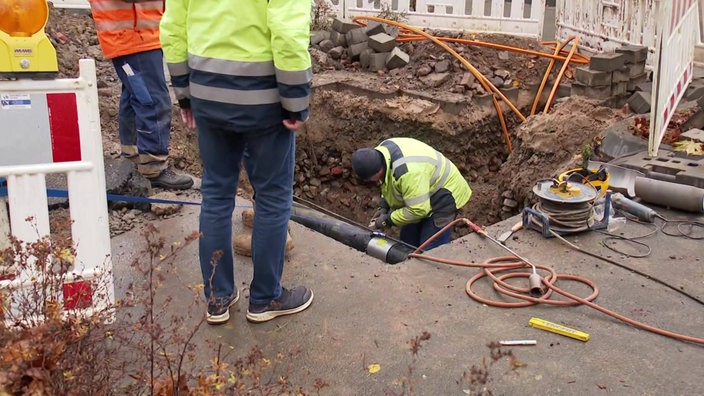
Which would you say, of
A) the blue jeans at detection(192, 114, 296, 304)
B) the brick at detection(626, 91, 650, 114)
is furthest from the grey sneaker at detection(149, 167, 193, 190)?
the brick at detection(626, 91, 650, 114)

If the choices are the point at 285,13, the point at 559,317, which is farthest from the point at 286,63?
the point at 559,317

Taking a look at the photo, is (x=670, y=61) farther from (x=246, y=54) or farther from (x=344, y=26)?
(x=344, y=26)

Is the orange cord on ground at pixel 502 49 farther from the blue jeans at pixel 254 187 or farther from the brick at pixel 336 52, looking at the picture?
the blue jeans at pixel 254 187

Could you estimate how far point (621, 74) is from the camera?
25.7 ft

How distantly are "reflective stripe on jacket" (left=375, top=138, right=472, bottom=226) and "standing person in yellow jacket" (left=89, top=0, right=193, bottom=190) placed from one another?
162 cm

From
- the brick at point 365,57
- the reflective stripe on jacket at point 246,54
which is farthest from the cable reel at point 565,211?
the brick at point 365,57

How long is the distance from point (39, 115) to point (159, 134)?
2511mm

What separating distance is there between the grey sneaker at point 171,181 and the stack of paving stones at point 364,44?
14.4ft

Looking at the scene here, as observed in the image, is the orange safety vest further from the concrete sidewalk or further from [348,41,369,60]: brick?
[348,41,369,60]: brick

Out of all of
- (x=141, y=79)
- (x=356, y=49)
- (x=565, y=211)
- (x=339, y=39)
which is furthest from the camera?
(x=339, y=39)

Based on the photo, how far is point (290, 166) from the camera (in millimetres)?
3379

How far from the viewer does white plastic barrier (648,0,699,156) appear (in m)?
5.38

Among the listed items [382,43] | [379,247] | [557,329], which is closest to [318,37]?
[382,43]

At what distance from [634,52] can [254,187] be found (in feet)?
19.8
